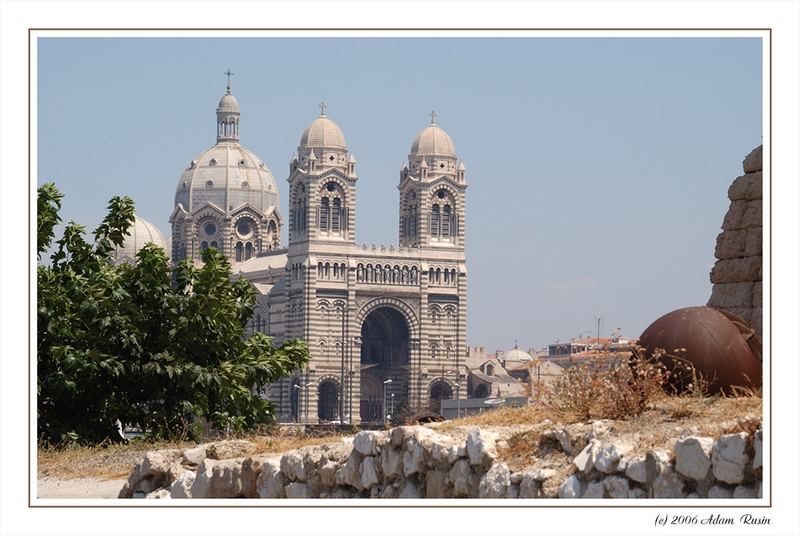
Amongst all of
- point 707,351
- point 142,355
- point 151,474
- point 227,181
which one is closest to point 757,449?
point 707,351

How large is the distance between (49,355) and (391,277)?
91.4m

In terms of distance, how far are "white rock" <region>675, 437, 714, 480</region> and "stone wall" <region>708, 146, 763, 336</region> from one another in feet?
15.2

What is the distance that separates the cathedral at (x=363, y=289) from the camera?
10388 centimetres

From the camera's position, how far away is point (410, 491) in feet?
26.9

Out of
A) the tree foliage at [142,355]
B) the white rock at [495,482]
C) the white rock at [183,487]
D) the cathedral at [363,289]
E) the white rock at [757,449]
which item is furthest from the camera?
the cathedral at [363,289]

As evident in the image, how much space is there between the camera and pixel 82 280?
15.6 m

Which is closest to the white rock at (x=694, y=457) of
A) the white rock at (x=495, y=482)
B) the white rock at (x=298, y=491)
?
the white rock at (x=495, y=482)

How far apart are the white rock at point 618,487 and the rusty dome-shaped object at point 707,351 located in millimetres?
1717

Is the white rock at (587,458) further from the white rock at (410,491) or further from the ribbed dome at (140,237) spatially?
the ribbed dome at (140,237)

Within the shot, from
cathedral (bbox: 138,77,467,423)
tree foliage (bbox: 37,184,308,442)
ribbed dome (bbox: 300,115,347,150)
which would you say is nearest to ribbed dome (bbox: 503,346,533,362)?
cathedral (bbox: 138,77,467,423)

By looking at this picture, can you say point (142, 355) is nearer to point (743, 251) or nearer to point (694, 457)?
point (743, 251)

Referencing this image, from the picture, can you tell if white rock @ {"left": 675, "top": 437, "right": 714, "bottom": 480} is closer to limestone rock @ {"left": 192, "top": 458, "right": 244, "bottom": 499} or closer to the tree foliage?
limestone rock @ {"left": 192, "top": 458, "right": 244, "bottom": 499}
